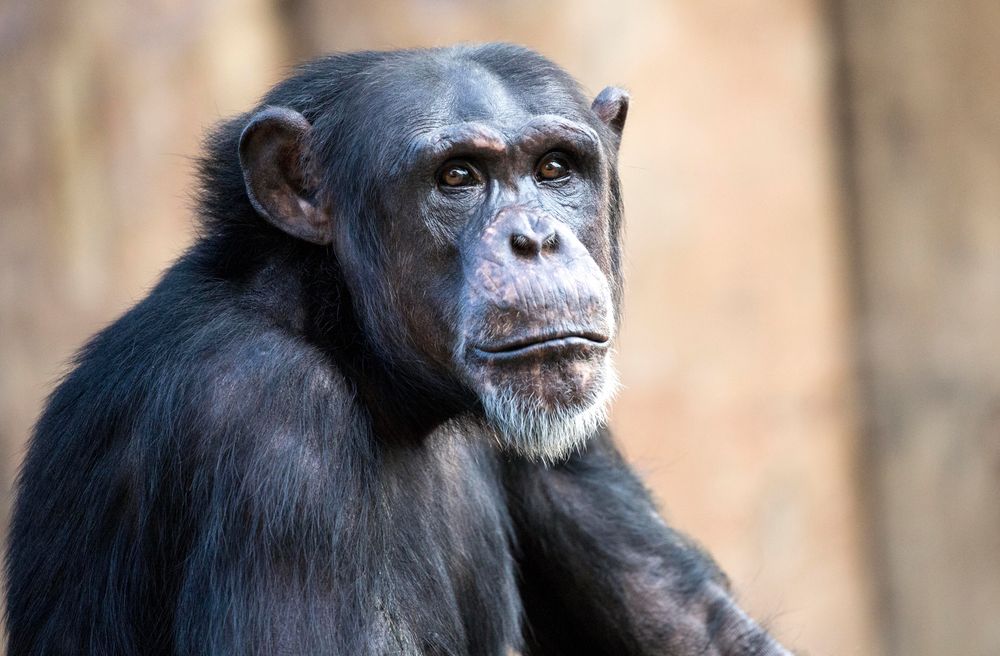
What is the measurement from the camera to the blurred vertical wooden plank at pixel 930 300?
357 inches

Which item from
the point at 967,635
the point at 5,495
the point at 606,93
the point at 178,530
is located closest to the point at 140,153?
the point at 5,495

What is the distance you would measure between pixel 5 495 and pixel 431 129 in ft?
19.9

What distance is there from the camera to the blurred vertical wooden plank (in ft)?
29.7

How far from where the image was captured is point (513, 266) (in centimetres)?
429

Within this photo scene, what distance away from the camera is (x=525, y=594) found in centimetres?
555

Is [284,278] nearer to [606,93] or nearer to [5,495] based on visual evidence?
[606,93]

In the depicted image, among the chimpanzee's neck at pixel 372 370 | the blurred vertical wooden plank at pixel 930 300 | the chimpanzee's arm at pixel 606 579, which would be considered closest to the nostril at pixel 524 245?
the chimpanzee's neck at pixel 372 370

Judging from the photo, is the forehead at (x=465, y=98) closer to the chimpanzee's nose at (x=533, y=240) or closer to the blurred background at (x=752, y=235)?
the chimpanzee's nose at (x=533, y=240)

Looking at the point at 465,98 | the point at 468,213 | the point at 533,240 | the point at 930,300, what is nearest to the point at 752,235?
the point at 930,300

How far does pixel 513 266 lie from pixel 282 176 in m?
0.94

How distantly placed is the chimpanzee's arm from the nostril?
1366 millimetres

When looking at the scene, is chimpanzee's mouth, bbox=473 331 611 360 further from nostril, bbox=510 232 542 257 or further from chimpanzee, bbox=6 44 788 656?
nostril, bbox=510 232 542 257

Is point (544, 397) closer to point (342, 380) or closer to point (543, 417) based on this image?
point (543, 417)

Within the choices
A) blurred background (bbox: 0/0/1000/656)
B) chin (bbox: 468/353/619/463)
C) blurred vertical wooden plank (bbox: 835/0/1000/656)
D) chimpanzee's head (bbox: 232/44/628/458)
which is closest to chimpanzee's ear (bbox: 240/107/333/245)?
chimpanzee's head (bbox: 232/44/628/458)
